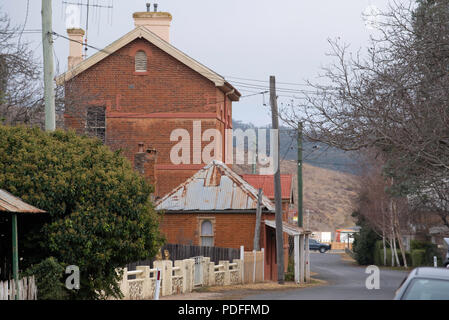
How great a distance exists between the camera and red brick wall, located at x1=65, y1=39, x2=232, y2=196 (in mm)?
40844

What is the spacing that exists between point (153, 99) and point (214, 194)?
844 cm

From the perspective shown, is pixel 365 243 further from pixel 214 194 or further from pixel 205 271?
pixel 205 271

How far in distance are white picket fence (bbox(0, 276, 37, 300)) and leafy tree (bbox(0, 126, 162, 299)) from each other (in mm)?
976

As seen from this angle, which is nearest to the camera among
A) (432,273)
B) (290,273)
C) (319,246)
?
(432,273)

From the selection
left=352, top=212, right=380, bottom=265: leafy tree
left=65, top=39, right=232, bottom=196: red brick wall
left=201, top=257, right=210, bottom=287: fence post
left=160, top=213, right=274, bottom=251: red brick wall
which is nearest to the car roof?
left=201, top=257, right=210, bottom=287: fence post

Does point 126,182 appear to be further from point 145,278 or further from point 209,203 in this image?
point 209,203

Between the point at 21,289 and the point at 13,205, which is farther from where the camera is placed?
the point at 21,289

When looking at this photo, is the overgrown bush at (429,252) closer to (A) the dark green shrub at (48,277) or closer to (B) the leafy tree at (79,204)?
(B) the leafy tree at (79,204)

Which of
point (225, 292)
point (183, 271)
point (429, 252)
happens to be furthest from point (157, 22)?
point (429, 252)

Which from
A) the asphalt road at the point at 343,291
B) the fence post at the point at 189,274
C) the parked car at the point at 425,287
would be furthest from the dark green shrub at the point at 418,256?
the parked car at the point at 425,287

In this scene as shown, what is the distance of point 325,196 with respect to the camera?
149m

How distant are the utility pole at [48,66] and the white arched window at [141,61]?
72.3 ft

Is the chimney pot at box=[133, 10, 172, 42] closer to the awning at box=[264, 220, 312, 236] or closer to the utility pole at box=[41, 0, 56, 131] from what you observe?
the awning at box=[264, 220, 312, 236]

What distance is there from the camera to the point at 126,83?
41250mm
